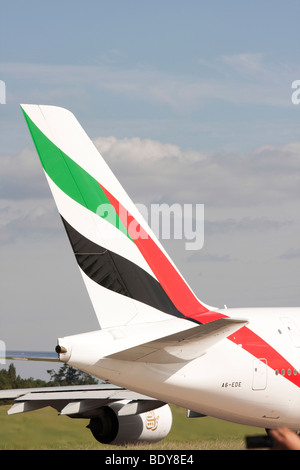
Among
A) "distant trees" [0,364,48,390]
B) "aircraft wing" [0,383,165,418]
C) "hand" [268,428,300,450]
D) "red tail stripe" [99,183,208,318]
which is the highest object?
"red tail stripe" [99,183,208,318]

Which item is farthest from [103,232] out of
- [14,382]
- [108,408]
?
[14,382]

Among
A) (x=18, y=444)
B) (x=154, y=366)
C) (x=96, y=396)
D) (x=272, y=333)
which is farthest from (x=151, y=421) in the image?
(x=154, y=366)

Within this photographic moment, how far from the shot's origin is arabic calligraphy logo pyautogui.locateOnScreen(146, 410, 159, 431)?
82.8ft

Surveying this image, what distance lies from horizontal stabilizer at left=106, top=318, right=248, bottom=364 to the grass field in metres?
9.50

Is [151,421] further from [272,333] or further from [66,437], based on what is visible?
[272,333]

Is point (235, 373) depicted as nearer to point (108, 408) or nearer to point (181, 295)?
point (181, 295)

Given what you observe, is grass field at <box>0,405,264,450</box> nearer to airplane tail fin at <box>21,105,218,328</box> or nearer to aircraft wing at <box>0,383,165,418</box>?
aircraft wing at <box>0,383,165,418</box>

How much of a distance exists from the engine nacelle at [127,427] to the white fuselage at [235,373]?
6605mm

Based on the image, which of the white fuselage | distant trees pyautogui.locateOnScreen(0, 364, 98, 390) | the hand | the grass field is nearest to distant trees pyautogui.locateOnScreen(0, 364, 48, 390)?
distant trees pyautogui.locateOnScreen(0, 364, 98, 390)

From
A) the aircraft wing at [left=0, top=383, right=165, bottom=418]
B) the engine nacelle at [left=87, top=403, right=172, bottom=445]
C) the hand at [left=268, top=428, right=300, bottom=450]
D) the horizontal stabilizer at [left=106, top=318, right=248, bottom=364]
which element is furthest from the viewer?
the engine nacelle at [left=87, top=403, right=172, bottom=445]

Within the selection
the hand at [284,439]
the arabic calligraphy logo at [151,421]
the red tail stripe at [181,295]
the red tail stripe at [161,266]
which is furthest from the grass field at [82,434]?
the hand at [284,439]

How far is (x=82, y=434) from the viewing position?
2703 centimetres

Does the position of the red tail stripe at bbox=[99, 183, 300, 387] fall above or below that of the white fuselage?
above

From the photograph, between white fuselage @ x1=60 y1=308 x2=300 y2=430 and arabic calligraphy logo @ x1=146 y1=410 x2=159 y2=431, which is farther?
arabic calligraphy logo @ x1=146 y1=410 x2=159 y2=431
